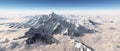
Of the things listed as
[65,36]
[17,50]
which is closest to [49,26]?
[65,36]

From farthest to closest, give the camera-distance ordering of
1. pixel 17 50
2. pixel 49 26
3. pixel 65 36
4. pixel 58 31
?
pixel 49 26 < pixel 58 31 < pixel 65 36 < pixel 17 50

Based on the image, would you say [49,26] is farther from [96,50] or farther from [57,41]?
[96,50]

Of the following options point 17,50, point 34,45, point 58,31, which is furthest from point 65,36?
point 17,50

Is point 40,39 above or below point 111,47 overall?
above

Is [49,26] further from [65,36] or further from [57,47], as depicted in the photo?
[57,47]

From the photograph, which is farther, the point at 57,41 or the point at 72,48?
the point at 57,41

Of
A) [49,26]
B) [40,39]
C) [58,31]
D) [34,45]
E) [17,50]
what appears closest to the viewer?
[17,50]

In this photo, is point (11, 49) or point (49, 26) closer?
point (11, 49)

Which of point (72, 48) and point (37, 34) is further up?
point (37, 34)

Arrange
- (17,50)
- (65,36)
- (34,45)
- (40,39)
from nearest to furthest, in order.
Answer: (17,50) < (34,45) < (40,39) < (65,36)
